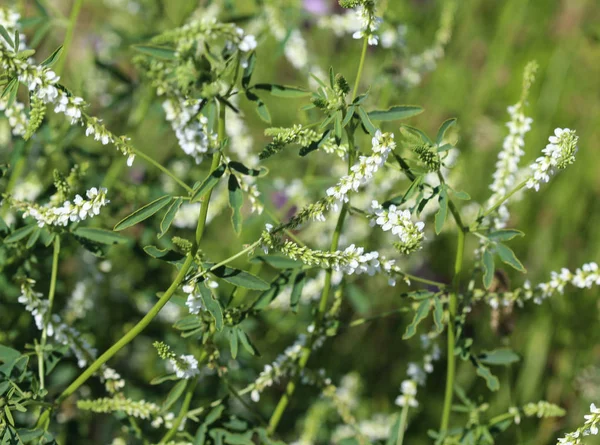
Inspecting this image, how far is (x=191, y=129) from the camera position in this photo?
1893 millimetres

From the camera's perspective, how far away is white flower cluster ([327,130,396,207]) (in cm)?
167

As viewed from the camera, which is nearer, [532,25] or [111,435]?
[111,435]

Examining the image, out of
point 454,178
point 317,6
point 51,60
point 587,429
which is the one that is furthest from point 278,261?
point 317,6

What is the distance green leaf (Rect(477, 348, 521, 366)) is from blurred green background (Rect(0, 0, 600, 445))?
0.15 m

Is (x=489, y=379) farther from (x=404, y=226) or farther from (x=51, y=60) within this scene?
(x=51, y=60)

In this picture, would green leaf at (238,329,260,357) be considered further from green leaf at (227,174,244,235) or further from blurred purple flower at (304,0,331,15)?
blurred purple flower at (304,0,331,15)

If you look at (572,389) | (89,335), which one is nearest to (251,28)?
(89,335)

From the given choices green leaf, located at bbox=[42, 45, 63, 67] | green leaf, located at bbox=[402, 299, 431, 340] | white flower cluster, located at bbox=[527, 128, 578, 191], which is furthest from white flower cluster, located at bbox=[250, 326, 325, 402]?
green leaf, located at bbox=[42, 45, 63, 67]

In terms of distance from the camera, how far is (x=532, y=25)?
220 inches

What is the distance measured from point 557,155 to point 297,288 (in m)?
0.84

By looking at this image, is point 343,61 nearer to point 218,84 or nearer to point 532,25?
point 532,25

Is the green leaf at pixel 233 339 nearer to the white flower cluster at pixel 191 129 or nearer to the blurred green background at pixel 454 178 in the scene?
the white flower cluster at pixel 191 129

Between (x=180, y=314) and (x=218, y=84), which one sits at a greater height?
(x=218, y=84)

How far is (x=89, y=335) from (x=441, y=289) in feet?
4.69
